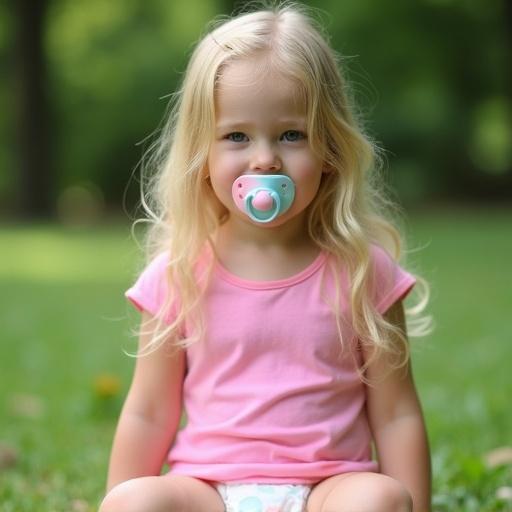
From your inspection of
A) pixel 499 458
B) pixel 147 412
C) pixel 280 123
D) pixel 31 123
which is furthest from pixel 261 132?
pixel 31 123

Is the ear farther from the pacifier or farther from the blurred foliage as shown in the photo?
the blurred foliage

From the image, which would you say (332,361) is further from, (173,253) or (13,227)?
(13,227)

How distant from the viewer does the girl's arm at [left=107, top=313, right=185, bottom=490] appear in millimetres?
2393

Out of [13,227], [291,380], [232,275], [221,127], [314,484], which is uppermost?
[221,127]

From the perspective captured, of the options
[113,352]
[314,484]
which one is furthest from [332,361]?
[113,352]

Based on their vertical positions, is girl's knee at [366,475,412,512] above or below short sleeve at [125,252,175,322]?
below

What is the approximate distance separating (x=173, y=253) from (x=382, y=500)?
763 mm

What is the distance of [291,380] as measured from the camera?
89.5 inches

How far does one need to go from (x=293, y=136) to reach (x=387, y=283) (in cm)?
40

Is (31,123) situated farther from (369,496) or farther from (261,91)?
(369,496)

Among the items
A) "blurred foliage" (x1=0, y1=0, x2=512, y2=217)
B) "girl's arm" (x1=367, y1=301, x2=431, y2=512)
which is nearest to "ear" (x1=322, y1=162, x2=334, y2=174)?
"girl's arm" (x1=367, y1=301, x2=431, y2=512)

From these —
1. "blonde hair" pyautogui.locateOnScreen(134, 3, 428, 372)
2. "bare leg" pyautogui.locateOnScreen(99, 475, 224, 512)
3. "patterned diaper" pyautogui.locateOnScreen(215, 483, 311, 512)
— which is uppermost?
"blonde hair" pyautogui.locateOnScreen(134, 3, 428, 372)

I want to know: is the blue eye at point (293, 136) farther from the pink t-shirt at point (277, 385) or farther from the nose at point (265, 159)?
the pink t-shirt at point (277, 385)

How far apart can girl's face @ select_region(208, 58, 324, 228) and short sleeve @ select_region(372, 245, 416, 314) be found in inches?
9.2
